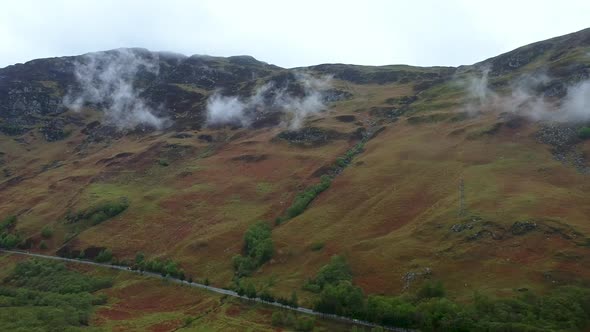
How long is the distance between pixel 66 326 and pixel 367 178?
105086 millimetres

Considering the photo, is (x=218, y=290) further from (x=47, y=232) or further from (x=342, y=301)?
(x=47, y=232)

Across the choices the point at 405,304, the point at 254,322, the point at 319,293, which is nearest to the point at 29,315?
the point at 254,322

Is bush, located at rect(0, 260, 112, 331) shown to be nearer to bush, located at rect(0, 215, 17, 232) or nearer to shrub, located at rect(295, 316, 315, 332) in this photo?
bush, located at rect(0, 215, 17, 232)

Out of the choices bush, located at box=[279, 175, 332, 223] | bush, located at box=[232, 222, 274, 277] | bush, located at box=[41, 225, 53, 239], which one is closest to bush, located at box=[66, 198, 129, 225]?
bush, located at box=[41, 225, 53, 239]

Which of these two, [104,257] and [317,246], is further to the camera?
[104,257]

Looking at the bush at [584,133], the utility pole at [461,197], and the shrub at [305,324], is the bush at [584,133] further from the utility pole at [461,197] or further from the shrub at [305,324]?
the shrub at [305,324]

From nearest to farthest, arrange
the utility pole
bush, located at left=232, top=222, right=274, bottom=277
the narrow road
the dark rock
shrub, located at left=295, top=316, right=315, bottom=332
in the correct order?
shrub, located at left=295, top=316, right=315, bottom=332 → the narrow road → the dark rock → the utility pole → bush, located at left=232, top=222, right=274, bottom=277

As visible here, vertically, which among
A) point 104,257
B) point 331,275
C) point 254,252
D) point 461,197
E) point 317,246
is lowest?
point 104,257

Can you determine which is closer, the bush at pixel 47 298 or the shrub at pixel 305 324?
the shrub at pixel 305 324

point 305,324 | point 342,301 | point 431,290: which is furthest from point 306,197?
point 431,290

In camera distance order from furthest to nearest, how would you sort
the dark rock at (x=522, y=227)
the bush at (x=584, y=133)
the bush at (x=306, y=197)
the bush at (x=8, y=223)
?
the bush at (x=8, y=223) → the bush at (x=306, y=197) → the bush at (x=584, y=133) → the dark rock at (x=522, y=227)

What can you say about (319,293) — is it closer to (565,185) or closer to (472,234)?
(472,234)

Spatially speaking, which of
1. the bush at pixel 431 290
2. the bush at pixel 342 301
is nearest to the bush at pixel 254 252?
the bush at pixel 342 301

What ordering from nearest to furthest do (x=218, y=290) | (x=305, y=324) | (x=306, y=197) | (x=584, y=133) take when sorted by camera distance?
(x=305, y=324)
(x=218, y=290)
(x=584, y=133)
(x=306, y=197)
